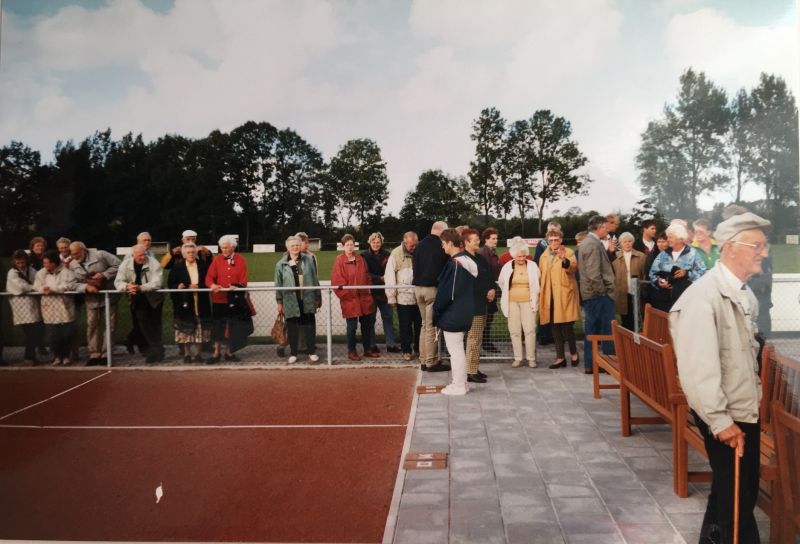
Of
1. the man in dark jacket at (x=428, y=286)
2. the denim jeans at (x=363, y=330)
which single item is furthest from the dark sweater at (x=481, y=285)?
the denim jeans at (x=363, y=330)

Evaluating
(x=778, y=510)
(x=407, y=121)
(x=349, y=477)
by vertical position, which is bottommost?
(x=349, y=477)

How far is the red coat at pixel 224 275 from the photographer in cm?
487

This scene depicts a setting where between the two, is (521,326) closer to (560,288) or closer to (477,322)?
(560,288)

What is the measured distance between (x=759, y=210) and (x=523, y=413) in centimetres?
228

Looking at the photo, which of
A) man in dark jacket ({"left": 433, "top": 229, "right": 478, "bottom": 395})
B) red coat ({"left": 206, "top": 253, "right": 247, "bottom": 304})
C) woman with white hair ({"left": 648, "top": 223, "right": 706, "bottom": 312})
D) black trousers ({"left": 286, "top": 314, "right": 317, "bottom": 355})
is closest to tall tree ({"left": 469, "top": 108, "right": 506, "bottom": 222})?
woman with white hair ({"left": 648, "top": 223, "right": 706, "bottom": 312})

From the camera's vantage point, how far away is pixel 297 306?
561 cm

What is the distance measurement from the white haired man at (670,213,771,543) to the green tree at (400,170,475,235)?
1578mm

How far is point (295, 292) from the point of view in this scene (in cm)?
557

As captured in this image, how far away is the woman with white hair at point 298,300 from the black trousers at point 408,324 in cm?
87

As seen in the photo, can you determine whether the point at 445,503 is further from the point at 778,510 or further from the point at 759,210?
the point at 759,210

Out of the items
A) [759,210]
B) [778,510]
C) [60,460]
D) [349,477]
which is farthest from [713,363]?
[60,460]

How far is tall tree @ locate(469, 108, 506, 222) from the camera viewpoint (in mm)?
2822

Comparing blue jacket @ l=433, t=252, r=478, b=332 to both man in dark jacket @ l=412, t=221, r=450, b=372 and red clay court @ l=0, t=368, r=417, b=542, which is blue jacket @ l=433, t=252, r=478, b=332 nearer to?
man in dark jacket @ l=412, t=221, r=450, b=372

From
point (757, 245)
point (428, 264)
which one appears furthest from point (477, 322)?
point (757, 245)
